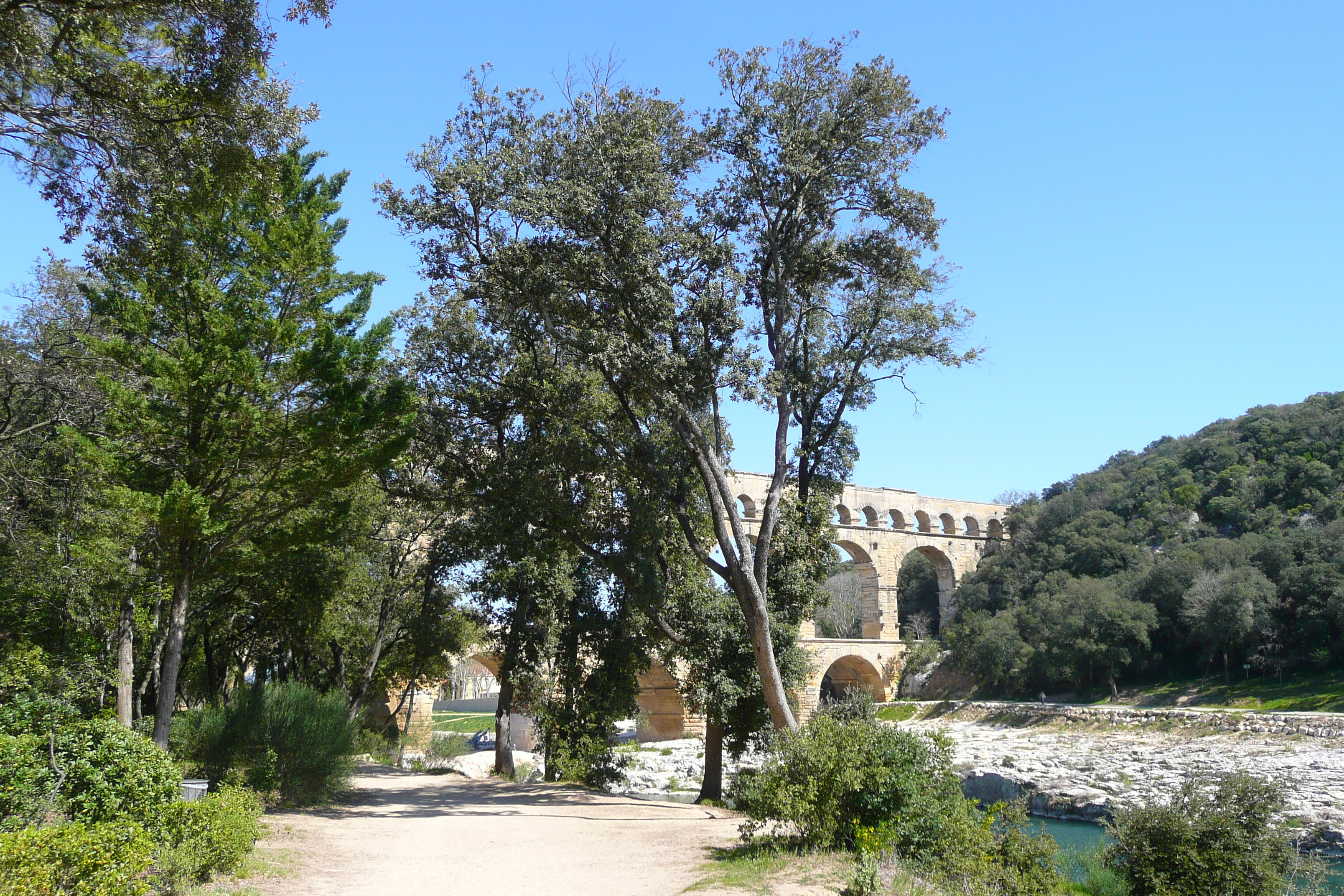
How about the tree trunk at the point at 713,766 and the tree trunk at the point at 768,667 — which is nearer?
the tree trunk at the point at 768,667

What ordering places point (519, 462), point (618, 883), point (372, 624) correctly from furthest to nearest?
point (372, 624) < point (519, 462) < point (618, 883)

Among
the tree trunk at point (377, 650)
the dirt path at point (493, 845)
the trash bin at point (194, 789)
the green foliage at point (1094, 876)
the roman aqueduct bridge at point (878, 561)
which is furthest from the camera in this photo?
the roman aqueduct bridge at point (878, 561)

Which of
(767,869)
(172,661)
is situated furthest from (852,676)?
(172,661)

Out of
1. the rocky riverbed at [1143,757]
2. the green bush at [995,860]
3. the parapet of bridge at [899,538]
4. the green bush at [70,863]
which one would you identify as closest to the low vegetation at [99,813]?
the green bush at [70,863]

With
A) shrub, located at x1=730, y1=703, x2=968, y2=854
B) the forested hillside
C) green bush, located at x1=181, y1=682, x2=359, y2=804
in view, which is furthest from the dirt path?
the forested hillside

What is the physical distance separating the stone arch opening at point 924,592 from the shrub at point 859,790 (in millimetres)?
35875

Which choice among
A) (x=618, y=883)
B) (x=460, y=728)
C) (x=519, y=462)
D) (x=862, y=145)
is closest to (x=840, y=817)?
(x=618, y=883)

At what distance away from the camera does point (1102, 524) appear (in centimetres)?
3575

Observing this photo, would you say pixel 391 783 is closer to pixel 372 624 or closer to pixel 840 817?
pixel 372 624

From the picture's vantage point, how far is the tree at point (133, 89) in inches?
226

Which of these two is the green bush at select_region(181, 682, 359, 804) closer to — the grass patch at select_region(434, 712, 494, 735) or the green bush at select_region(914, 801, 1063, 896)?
the green bush at select_region(914, 801, 1063, 896)

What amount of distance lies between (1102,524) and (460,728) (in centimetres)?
3227

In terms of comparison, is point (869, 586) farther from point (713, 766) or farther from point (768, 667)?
point (768, 667)

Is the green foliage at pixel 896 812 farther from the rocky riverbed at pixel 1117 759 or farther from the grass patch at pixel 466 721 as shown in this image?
the grass patch at pixel 466 721
